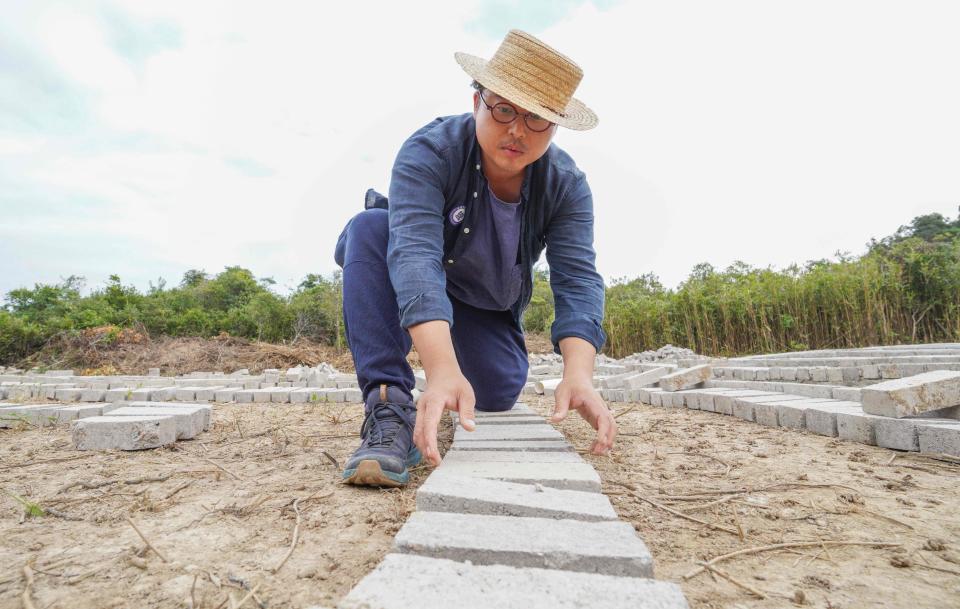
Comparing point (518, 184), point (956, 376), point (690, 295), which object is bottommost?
point (956, 376)

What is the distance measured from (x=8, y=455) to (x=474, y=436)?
7.11 feet

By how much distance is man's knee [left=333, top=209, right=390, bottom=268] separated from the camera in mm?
2164

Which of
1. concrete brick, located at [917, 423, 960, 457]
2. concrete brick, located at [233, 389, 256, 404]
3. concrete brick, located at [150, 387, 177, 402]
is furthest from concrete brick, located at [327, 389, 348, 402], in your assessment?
concrete brick, located at [917, 423, 960, 457]

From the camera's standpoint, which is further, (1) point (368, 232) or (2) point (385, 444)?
(1) point (368, 232)

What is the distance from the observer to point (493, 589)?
88 centimetres

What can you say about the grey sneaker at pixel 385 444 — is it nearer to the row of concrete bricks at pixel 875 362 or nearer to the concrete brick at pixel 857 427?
the concrete brick at pixel 857 427

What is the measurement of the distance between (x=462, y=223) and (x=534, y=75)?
2.26 feet

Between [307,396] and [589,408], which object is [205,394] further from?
[589,408]

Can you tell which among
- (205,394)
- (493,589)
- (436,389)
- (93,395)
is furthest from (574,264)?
(93,395)

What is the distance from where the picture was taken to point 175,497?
5.32 ft

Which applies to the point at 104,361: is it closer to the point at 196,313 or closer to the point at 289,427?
the point at 196,313

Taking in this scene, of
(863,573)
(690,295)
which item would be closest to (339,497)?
(863,573)

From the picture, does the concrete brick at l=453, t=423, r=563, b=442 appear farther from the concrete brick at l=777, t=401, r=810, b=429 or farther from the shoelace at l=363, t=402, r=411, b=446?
the concrete brick at l=777, t=401, r=810, b=429

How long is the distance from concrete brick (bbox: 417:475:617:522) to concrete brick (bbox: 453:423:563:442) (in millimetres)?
646
